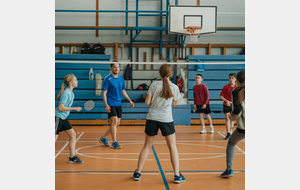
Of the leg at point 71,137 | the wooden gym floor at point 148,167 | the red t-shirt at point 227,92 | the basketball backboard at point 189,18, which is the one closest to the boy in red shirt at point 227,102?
the red t-shirt at point 227,92

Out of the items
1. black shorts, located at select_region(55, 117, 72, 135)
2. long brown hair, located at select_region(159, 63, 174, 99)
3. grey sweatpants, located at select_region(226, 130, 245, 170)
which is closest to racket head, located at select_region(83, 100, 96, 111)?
black shorts, located at select_region(55, 117, 72, 135)

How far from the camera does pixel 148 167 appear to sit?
4.48 metres

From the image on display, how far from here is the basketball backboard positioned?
30.6 ft

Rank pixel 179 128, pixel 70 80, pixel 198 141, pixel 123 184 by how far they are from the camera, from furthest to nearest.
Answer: pixel 179 128 < pixel 198 141 < pixel 70 80 < pixel 123 184

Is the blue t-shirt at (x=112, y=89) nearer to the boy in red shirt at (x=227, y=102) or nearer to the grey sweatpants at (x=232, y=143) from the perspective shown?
the grey sweatpants at (x=232, y=143)

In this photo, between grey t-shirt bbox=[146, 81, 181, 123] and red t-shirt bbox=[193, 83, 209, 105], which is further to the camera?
red t-shirt bbox=[193, 83, 209, 105]

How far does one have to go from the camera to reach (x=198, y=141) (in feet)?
22.5

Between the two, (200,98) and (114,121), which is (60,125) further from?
(200,98)

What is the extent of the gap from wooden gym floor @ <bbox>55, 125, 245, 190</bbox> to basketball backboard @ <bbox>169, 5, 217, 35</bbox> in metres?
4.02

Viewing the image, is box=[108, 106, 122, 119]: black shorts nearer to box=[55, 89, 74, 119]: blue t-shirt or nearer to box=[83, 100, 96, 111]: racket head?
box=[55, 89, 74, 119]: blue t-shirt
